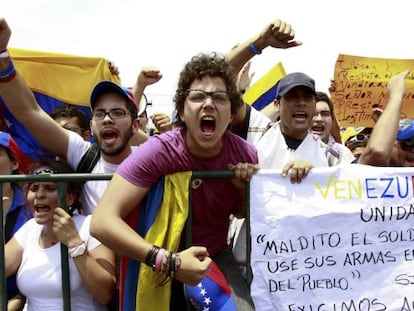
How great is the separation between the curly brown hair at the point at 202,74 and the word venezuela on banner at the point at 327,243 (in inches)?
20.5

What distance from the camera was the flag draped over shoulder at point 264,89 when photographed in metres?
6.41

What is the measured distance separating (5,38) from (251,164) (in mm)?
1660

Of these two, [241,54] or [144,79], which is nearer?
[241,54]

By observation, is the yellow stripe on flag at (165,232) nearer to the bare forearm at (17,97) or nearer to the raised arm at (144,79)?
the bare forearm at (17,97)

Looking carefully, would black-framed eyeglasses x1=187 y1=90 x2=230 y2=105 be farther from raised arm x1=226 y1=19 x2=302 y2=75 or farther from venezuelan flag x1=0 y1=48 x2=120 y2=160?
venezuelan flag x1=0 y1=48 x2=120 y2=160

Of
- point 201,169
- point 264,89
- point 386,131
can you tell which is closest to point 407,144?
point 386,131

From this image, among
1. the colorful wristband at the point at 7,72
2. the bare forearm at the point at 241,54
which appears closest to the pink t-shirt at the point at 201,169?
the bare forearm at the point at 241,54

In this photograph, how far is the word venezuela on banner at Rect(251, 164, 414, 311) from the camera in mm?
2812

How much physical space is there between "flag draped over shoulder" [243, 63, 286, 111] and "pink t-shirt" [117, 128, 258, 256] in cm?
365

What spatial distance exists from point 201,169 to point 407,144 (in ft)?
5.74

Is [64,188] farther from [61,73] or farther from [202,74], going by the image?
[61,73]

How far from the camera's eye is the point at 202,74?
8.87ft

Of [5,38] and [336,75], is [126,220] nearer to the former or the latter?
[5,38]

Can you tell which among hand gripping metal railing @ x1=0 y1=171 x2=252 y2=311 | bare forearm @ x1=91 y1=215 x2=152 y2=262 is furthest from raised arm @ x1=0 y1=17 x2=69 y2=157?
bare forearm @ x1=91 y1=215 x2=152 y2=262
